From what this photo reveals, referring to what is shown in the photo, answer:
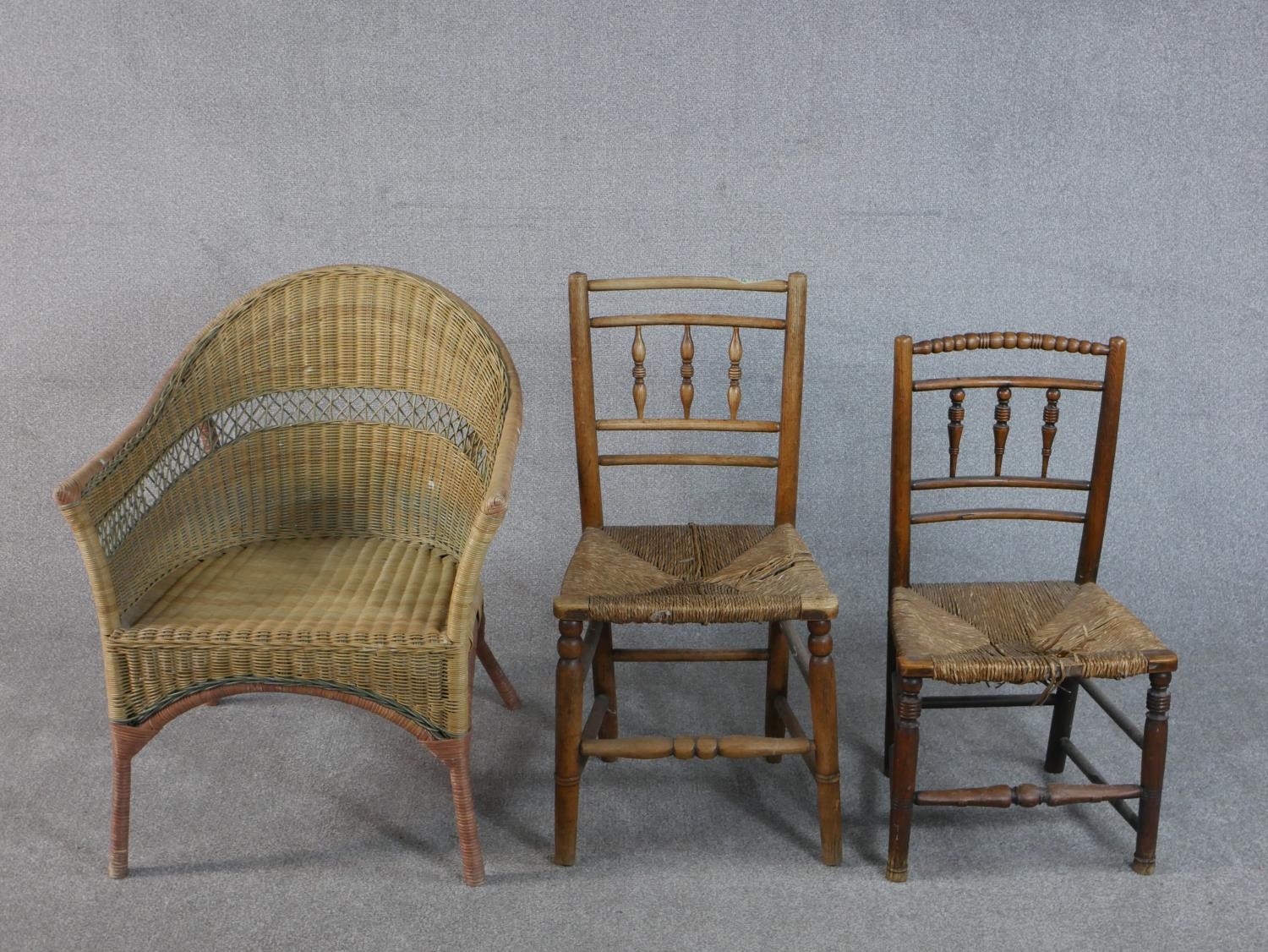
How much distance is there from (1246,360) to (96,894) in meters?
2.50

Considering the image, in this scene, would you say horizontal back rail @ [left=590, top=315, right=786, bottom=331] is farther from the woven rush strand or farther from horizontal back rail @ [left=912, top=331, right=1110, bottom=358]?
the woven rush strand

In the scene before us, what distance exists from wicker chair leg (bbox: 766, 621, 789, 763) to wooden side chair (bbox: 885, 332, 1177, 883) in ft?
0.64

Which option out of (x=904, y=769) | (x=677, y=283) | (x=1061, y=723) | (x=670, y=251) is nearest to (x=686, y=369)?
(x=677, y=283)

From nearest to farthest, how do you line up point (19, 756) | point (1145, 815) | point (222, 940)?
point (222, 940) < point (1145, 815) < point (19, 756)

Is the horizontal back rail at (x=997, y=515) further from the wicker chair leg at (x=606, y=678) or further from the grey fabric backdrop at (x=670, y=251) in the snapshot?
the wicker chair leg at (x=606, y=678)

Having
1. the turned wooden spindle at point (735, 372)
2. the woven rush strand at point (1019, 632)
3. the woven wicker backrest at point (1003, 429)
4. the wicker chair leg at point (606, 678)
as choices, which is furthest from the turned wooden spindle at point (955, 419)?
the wicker chair leg at point (606, 678)

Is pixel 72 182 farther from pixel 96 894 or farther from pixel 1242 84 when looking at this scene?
pixel 1242 84

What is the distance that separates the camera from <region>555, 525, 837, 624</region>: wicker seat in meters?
1.65

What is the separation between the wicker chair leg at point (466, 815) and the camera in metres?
1.69

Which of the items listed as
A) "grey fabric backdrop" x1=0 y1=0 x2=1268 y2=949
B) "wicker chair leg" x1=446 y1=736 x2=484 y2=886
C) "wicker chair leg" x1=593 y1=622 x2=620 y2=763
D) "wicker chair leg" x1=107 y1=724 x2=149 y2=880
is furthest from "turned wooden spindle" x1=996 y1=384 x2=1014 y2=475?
"wicker chair leg" x1=107 y1=724 x2=149 y2=880

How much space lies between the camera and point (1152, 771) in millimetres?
1690

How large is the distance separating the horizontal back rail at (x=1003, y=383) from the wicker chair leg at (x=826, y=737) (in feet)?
1.52

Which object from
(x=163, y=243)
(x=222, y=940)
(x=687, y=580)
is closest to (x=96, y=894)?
(x=222, y=940)

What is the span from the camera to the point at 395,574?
6.21 feet
